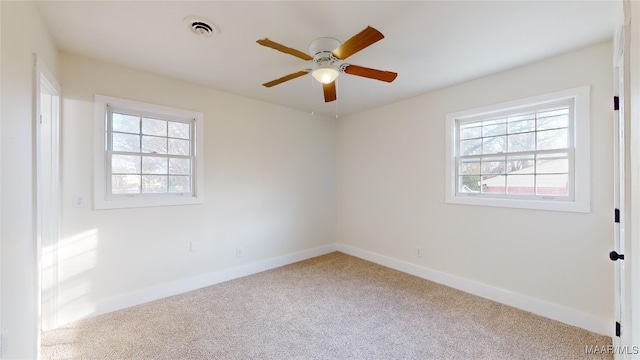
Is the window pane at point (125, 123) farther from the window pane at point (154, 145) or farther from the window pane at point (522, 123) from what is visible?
the window pane at point (522, 123)

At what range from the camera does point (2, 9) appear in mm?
1271

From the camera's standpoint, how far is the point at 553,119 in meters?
2.49

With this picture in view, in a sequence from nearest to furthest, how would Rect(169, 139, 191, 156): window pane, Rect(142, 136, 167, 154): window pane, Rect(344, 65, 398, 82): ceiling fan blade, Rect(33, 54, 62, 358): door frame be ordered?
Rect(344, 65, 398, 82): ceiling fan blade, Rect(33, 54, 62, 358): door frame, Rect(142, 136, 167, 154): window pane, Rect(169, 139, 191, 156): window pane

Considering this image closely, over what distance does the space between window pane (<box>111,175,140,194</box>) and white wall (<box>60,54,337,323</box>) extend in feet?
0.64

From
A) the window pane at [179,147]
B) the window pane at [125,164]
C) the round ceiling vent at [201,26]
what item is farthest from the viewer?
the window pane at [179,147]

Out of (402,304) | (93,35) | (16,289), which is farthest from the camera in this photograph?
(402,304)

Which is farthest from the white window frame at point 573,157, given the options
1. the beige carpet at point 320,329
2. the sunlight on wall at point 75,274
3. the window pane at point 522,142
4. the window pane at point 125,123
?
the sunlight on wall at point 75,274

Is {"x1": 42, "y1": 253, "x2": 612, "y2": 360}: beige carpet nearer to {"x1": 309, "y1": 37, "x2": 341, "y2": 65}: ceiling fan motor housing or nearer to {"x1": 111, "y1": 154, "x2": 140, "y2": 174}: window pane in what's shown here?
{"x1": 111, "y1": 154, "x2": 140, "y2": 174}: window pane

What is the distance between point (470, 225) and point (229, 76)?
10.5 ft

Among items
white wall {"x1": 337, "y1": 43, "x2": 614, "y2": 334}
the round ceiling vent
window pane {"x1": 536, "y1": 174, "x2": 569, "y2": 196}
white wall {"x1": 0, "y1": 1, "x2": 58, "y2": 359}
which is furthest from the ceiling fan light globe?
window pane {"x1": 536, "y1": 174, "x2": 569, "y2": 196}

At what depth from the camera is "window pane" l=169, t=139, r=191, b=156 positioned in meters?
2.97

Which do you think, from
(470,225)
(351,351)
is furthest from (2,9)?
(470,225)

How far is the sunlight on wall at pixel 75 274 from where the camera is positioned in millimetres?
2287

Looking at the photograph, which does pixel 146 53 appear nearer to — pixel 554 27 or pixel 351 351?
pixel 351 351
